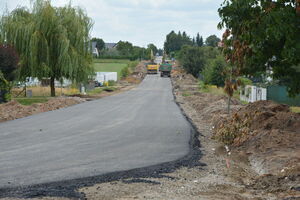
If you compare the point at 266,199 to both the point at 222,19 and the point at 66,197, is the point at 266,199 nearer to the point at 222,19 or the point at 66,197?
the point at 66,197

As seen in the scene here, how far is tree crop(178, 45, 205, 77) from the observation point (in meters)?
77.9

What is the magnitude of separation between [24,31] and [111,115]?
16.2m

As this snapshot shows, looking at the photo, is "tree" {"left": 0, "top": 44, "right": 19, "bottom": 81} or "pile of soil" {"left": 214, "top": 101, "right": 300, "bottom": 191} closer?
"pile of soil" {"left": 214, "top": 101, "right": 300, "bottom": 191}

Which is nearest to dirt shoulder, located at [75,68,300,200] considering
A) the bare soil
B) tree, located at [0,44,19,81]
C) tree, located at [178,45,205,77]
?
the bare soil

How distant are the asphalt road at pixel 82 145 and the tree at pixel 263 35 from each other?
357 centimetres

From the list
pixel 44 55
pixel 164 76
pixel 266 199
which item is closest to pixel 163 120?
pixel 266 199

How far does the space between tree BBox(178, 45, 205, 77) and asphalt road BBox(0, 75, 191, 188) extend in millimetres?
55642

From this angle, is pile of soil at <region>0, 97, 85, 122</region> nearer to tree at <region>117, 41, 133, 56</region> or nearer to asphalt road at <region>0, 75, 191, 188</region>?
asphalt road at <region>0, 75, 191, 188</region>

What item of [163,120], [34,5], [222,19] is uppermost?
[34,5]

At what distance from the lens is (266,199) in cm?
830

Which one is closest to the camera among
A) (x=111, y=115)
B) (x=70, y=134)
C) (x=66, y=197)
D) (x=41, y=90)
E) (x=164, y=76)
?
(x=66, y=197)

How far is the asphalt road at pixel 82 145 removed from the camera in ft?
34.6

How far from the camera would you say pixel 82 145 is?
1425 centimetres

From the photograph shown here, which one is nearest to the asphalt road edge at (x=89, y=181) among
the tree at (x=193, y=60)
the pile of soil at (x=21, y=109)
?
the pile of soil at (x=21, y=109)
